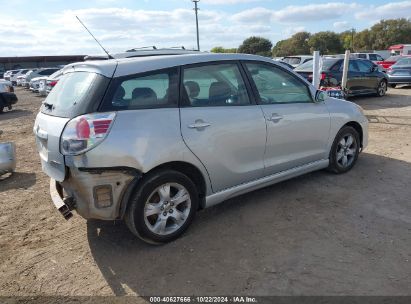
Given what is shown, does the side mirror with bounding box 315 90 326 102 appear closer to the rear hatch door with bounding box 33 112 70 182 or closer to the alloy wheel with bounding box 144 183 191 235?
the alloy wheel with bounding box 144 183 191 235

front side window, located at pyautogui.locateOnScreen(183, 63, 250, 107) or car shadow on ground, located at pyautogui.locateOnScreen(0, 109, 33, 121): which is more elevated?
front side window, located at pyautogui.locateOnScreen(183, 63, 250, 107)

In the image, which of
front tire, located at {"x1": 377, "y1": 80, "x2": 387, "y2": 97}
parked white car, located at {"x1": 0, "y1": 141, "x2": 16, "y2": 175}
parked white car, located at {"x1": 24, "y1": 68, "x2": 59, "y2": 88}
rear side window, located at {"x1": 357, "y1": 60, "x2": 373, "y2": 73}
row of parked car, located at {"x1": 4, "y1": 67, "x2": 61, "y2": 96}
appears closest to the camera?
parked white car, located at {"x1": 0, "y1": 141, "x2": 16, "y2": 175}

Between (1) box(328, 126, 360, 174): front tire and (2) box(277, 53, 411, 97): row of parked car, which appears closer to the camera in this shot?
(1) box(328, 126, 360, 174): front tire

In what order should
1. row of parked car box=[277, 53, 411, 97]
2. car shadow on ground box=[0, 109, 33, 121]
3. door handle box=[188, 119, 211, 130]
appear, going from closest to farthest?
1. door handle box=[188, 119, 211, 130]
2. row of parked car box=[277, 53, 411, 97]
3. car shadow on ground box=[0, 109, 33, 121]

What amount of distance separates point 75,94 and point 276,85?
2270 mm

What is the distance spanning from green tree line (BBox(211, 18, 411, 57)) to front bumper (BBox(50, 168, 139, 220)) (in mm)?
77074

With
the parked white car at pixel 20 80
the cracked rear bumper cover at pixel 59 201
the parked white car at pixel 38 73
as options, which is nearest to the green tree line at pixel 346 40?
the parked white car at pixel 20 80

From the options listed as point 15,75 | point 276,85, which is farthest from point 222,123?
point 15,75

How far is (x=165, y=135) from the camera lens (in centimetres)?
350

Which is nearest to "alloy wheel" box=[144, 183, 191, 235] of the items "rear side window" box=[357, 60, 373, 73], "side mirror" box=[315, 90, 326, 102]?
"side mirror" box=[315, 90, 326, 102]

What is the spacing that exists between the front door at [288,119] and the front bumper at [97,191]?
173cm

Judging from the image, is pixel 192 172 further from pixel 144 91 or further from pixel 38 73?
pixel 38 73

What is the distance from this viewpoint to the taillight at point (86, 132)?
3.21 meters

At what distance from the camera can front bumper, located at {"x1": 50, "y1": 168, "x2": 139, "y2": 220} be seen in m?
3.29
